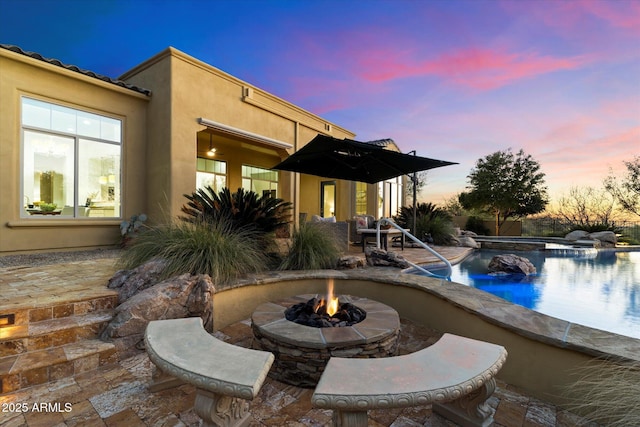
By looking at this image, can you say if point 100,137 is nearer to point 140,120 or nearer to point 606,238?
point 140,120

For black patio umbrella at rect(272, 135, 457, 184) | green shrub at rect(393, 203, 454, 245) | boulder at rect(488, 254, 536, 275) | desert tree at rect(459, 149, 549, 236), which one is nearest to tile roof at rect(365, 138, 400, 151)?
green shrub at rect(393, 203, 454, 245)

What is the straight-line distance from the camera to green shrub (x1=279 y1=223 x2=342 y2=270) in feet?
14.5

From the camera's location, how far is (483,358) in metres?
1.60

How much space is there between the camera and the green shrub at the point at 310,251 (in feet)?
14.5

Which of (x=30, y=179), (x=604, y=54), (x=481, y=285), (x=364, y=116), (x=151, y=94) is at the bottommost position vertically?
(x=481, y=285)

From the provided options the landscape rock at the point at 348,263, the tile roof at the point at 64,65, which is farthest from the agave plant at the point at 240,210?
the tile roof at the point at 64,65

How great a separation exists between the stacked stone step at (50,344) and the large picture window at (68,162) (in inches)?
187

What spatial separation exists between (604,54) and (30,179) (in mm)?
13737

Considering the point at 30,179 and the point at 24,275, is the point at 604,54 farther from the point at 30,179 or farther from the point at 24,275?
the point at 30,179

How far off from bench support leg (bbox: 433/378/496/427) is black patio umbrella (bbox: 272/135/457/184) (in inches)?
121

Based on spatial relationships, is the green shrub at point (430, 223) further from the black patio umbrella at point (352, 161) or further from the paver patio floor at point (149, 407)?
the paver patio floor at point (149, 407)

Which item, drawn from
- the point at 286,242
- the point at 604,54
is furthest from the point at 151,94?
the point at 604,54

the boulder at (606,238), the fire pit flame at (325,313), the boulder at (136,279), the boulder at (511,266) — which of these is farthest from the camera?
the boulder at (606,238)

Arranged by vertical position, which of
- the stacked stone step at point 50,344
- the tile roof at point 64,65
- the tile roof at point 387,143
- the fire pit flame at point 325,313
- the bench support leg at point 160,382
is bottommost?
the bench support leg at point 160,382
